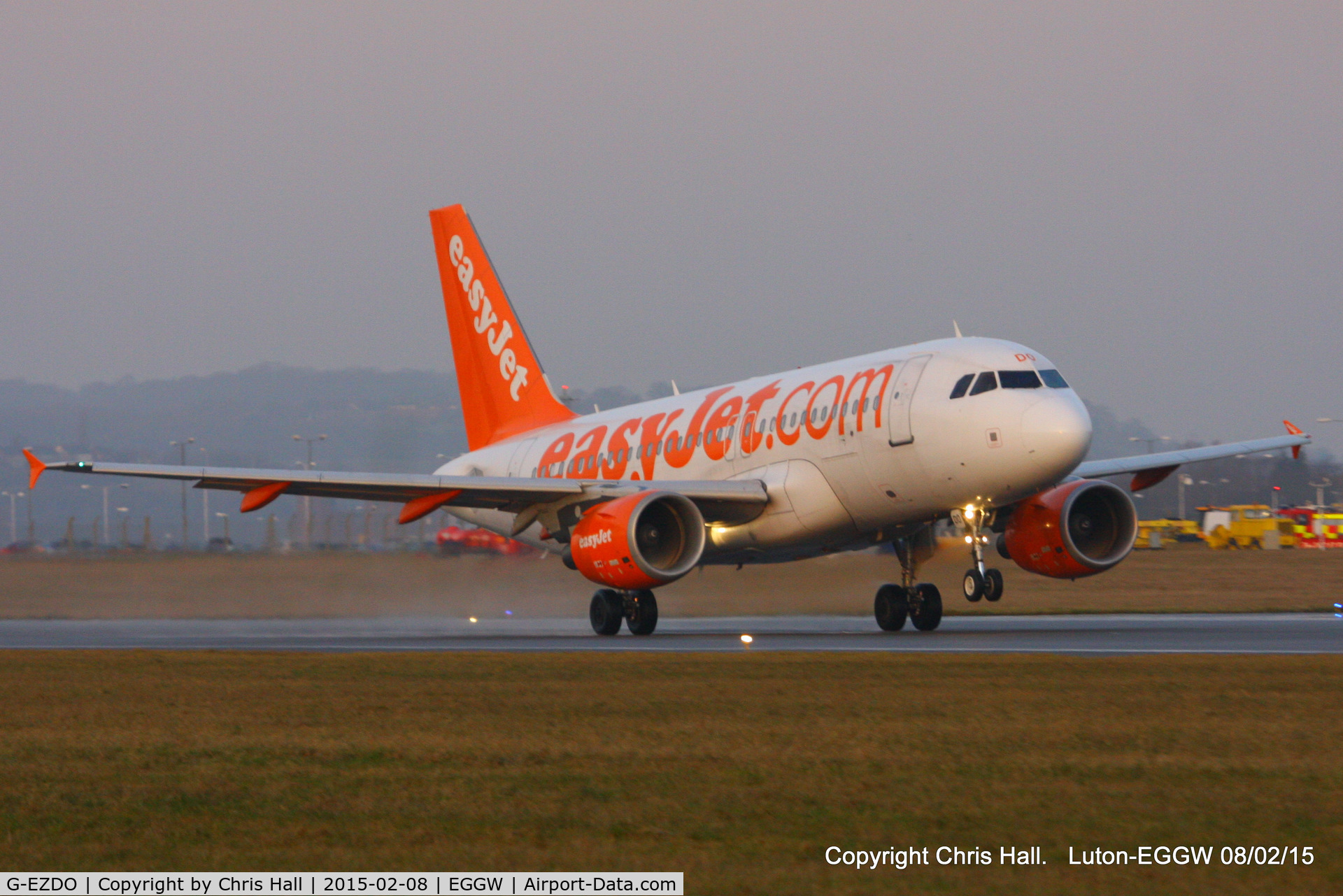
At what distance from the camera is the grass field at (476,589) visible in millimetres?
29234

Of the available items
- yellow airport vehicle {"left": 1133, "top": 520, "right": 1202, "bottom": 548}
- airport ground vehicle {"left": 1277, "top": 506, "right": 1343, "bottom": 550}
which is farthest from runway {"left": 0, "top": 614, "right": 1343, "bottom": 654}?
yellow airport vehicle {"left": 1133, "top": 520, "right": 1202, "bottom": 548}

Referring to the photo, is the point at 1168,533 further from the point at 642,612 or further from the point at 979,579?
the point at 979,579

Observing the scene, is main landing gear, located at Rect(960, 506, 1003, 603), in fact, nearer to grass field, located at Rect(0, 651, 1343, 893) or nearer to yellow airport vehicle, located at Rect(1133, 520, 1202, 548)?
grass field, located at Rect(0, 651, 1343, 893)

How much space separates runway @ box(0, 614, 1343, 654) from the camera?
20953 millimetres

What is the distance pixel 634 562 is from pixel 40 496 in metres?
90.6

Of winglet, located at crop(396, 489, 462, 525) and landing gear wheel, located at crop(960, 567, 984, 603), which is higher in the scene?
winglet, located at crop(396, 489, 462, 525)

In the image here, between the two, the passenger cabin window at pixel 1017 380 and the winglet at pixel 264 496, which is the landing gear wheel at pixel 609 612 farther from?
the passenger cabin window at pixel 1017 380

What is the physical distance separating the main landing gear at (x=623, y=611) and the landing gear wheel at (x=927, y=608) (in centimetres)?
423

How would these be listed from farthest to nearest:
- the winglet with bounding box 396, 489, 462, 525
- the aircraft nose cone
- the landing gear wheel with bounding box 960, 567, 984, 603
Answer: the winglet with bounding box 396, 489, 462, 525 < the landing gear wheel with bounding box 960, 567, 984, 603 < the aircraft nose cone

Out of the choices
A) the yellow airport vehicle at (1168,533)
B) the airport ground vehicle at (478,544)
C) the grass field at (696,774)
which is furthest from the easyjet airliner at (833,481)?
the yellow airport vehicle at (1168,533)

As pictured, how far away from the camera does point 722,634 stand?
25922 millimetres

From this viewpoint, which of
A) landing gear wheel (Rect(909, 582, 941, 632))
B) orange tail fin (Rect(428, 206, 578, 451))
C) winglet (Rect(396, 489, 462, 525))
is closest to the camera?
landing gear wheel (Rect(909, 582, 941, 632))

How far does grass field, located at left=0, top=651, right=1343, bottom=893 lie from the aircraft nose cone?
763 centimetres

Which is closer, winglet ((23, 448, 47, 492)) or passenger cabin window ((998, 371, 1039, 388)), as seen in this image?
passenger cabin window ((998, 371, 1039, 388))
